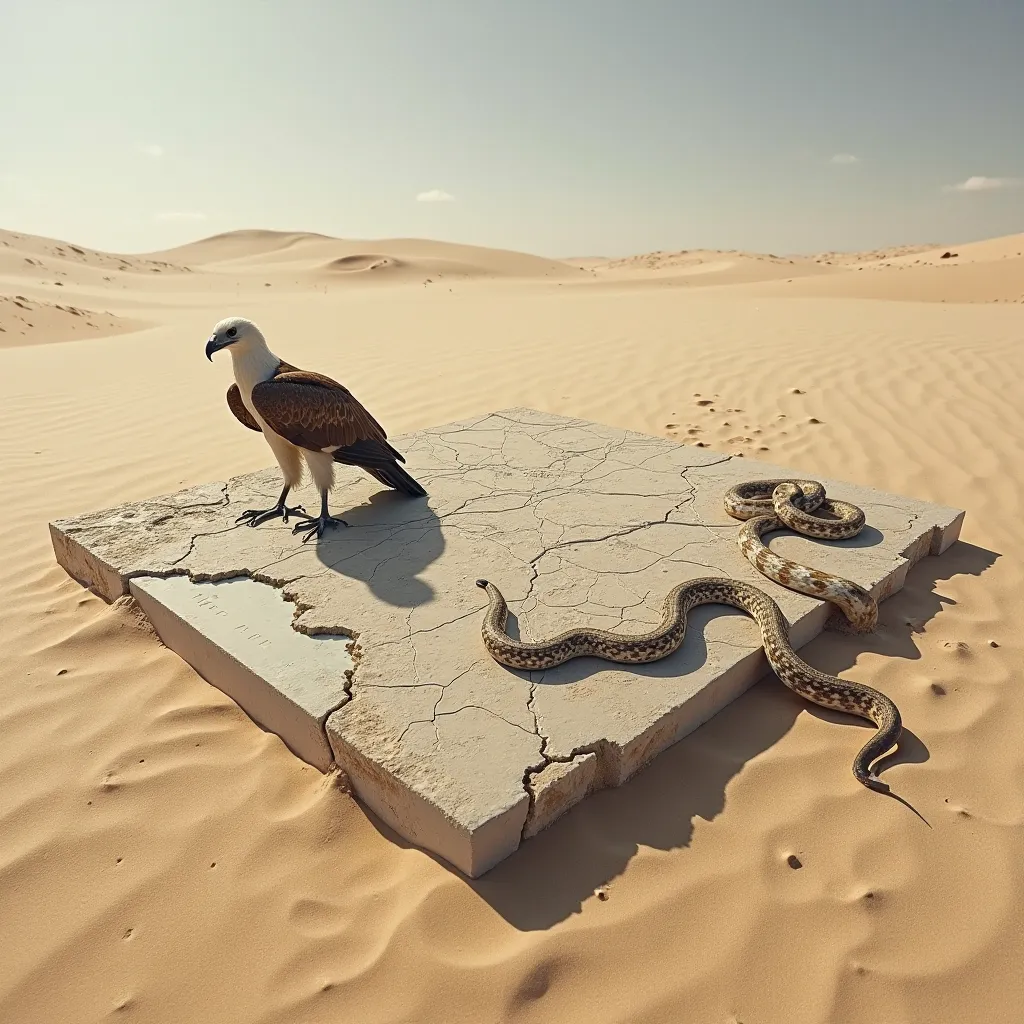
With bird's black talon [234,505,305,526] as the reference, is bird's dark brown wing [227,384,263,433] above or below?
above

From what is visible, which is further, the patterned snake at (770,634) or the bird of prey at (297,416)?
the bird of prey at (297,416)

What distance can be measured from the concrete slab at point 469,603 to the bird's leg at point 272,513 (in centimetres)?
12

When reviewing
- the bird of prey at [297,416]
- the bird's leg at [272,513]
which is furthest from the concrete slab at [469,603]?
the bird of prey at [297,416]

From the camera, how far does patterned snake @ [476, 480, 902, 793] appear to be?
2965 millimetres

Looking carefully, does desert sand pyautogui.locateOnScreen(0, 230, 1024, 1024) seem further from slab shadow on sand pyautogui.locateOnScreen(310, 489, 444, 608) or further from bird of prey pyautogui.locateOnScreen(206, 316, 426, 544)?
bird of prey pyautogui.locateOnScreen(206, 316, 426, 544)

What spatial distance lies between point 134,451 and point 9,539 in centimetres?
209

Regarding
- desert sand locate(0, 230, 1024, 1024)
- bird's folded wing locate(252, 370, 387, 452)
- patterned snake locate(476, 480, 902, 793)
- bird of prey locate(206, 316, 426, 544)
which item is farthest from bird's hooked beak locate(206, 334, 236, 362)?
patterned snake locate(476, 480, 902, 793)

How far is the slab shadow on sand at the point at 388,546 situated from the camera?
3.65m

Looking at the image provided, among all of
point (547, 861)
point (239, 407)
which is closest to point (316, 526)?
point (239, 407)

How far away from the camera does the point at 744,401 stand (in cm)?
806

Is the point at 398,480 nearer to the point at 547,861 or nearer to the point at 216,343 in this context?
the point at 216,343

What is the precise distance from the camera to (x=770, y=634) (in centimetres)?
321

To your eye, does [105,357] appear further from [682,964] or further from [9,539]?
[682,964]

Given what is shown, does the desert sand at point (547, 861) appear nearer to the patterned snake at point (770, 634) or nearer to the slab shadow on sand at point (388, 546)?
the patterned snake at point (770, 634)
